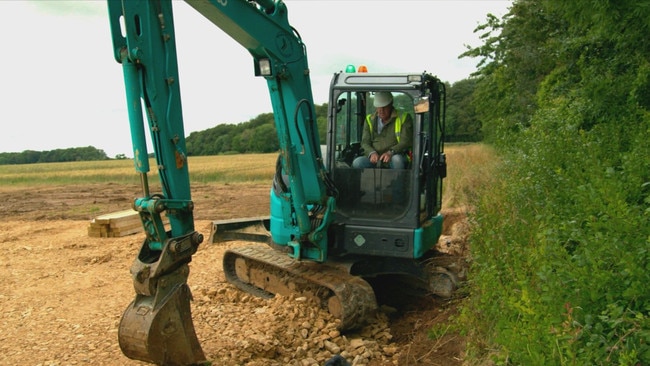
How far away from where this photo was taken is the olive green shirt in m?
5.52

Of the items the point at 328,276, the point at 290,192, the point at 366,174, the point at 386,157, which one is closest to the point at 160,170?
the point at 290,192

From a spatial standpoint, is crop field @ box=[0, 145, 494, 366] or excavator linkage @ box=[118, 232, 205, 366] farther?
crop field @ box=[0, 145, 494, 366]

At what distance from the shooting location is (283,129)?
5.06 meters

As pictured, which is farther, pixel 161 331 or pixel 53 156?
pixel 53 156

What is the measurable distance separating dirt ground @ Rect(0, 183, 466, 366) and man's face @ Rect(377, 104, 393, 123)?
1.93 metres

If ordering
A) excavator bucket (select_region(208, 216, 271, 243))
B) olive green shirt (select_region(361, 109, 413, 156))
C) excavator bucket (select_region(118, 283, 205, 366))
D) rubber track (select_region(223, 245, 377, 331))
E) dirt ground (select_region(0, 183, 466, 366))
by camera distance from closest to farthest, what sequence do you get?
1. excavator bucket (select_region(118, 283, 205, 366))
2. dirt ground (select_region(0, 183, 466, 366))
3. rubber track (select_region(223, 245, 377, 331))
4. olive green shirt (select_region(361, 109, 413, 156))
5. excavator bucket (select_region(208, 216, 271, 243))

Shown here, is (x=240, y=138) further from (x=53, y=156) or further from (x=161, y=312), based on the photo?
(x=161, y=312)

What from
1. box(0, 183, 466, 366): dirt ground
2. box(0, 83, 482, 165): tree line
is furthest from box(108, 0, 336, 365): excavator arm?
box(0, 83, 482, 165): tree line

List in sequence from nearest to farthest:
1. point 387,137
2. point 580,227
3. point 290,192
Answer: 1. point 580,227
2. point 290,192
3. point 387,137

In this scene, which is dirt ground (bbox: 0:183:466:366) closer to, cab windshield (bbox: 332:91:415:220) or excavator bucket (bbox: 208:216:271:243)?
excavator bucket (bbox: 208:216:271:243)

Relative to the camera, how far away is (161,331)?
380 centimetres

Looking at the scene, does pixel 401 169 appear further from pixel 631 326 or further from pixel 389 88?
A: pixel 631 326

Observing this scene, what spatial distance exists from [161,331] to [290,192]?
1979 millimetres

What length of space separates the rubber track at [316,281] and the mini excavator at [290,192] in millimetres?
14
